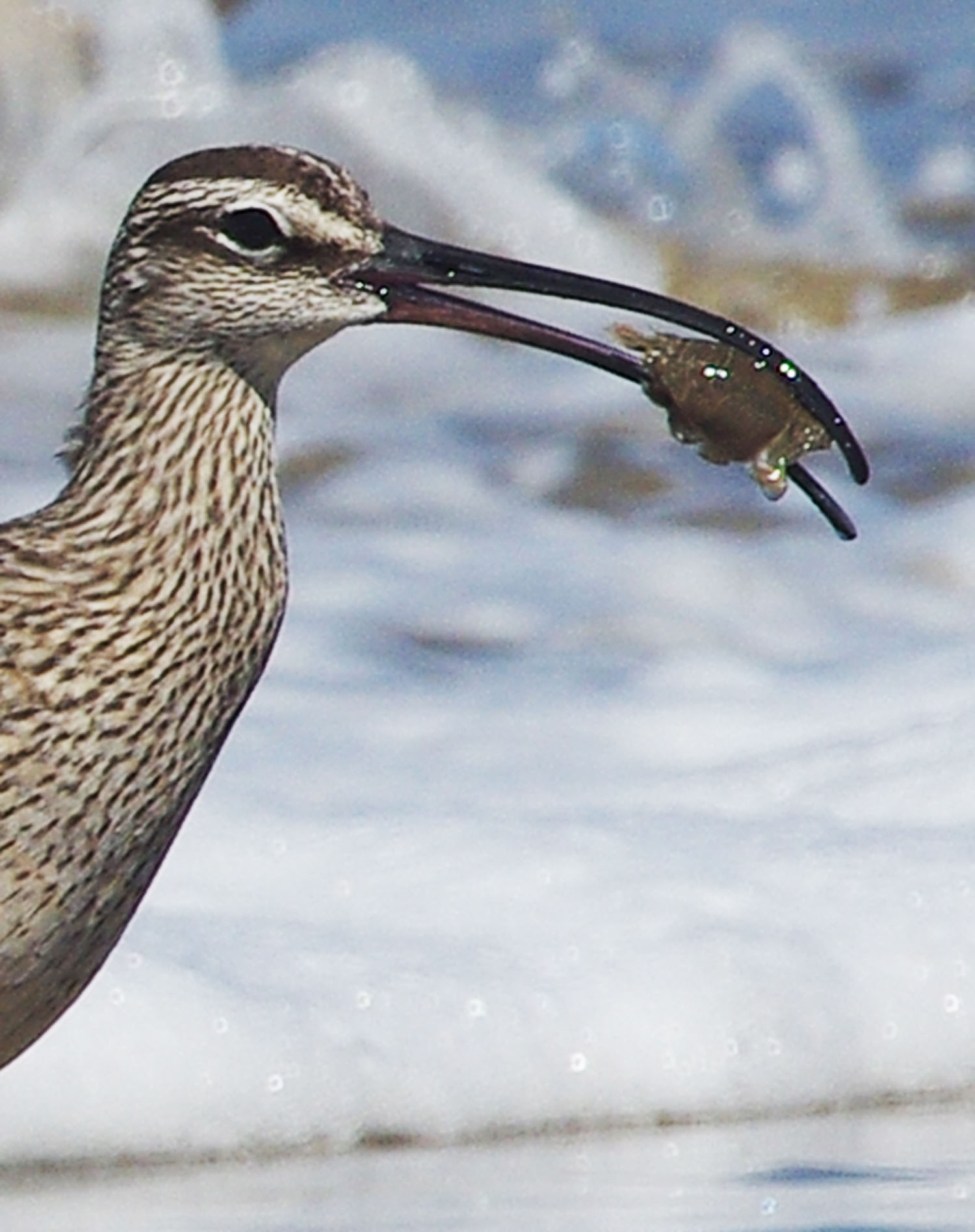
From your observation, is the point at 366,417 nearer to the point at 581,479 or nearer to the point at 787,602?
the point at 581,479

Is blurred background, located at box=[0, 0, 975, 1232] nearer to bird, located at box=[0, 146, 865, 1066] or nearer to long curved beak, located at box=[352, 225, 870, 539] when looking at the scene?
bird, located at box=[0, 146, 865, 1066]

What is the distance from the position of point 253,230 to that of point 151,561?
45 centimetres

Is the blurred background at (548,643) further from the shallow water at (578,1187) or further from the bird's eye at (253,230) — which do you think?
the bird's eye at (253,230)

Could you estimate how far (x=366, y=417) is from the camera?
11.0 metres

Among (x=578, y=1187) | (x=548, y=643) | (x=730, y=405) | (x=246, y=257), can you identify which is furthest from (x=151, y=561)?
(x=548, y=643)

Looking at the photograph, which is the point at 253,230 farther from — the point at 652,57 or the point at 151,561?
the point at 652,57

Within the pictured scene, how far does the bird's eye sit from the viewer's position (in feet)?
17.4

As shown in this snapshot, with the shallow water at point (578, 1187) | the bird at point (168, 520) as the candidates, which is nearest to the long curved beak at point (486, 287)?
the bird at point (168, 520)

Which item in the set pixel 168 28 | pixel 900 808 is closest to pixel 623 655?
pixel 900 808

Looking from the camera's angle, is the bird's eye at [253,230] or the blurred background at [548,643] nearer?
the bird's eye at [253,230]

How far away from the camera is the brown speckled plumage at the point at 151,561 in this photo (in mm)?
5172

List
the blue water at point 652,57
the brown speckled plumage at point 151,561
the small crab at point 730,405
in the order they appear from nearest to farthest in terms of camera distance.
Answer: the brown speckled plumage at point 151,561
the small crab at point 730,405
the blue water at point 652,57

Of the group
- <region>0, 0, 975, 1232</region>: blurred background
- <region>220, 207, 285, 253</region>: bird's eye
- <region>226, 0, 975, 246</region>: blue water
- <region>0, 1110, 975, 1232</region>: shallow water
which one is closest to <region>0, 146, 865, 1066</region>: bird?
<region>220, 207, 285, 253</region>: bird's eye

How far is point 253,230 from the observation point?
209 inches
